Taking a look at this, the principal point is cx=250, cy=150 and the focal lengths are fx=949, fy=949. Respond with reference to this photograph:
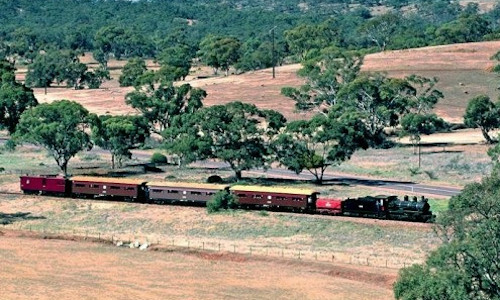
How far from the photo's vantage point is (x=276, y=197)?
3369 inches

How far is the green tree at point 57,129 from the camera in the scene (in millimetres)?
99875

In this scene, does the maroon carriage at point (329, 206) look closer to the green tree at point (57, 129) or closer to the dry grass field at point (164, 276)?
the dry grass field at point (164, 276)

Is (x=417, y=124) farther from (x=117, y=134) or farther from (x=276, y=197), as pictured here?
(x=276, y=197)

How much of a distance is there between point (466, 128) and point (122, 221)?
73730 mm

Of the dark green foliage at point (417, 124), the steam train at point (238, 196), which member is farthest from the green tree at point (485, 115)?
the steam train at point (238, 196)

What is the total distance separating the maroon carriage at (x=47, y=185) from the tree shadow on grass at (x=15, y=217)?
20.1 ft

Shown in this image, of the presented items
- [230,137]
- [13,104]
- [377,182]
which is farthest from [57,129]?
[377,182]

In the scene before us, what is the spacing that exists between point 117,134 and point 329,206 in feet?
111

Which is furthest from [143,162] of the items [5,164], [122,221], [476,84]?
[476,84]

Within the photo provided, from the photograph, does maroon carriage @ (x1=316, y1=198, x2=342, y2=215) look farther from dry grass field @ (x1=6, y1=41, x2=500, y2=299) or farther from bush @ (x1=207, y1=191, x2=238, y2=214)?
bush @ (x1=207, y1=191, x2=238, y2=214)

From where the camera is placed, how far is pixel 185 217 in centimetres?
8556

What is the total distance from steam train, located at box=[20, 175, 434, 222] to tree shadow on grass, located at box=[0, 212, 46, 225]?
674cm

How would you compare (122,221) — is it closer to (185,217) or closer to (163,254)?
(185,217)

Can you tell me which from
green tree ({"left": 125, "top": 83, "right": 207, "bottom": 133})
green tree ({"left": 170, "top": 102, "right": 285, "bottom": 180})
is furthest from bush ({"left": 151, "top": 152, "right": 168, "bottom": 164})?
green tree ({"left": 170, "top": 102, "right": 285, "bottom": 180})
